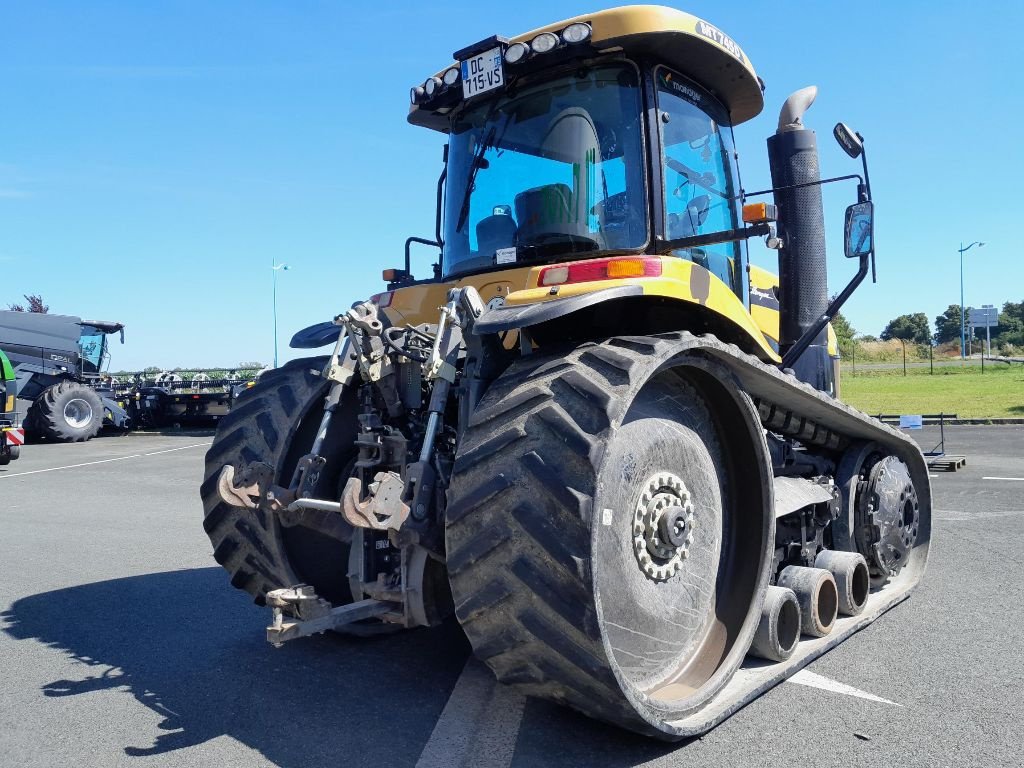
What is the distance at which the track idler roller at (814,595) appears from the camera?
4484 millimetres

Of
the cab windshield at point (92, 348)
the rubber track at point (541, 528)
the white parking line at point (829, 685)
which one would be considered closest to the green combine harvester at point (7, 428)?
the cab windshield at point (92, 348)

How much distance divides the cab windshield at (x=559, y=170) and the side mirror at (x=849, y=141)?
4.49 feet

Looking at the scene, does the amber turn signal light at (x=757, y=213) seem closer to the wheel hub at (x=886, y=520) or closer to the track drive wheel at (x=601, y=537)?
the track drive wheel at (x=601, y=537)

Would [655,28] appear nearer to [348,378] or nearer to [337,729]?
[348,378]

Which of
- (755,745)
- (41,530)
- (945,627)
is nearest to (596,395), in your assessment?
(755,745)

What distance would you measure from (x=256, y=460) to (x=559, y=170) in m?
2.15

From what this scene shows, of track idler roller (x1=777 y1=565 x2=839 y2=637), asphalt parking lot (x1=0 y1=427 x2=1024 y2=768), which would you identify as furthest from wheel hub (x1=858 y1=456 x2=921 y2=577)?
track idler roller (x1=777 y1=565 x2=839 y2=637)

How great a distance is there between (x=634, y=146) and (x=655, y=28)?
55 cm

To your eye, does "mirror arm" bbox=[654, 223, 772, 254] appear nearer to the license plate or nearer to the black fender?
the license plate

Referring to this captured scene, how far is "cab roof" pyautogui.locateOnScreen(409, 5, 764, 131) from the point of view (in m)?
3.93

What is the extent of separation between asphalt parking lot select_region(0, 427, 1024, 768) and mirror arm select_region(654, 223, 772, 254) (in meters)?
2.16

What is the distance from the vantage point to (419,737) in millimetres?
3379

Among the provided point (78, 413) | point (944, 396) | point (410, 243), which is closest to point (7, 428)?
point (78, 413)

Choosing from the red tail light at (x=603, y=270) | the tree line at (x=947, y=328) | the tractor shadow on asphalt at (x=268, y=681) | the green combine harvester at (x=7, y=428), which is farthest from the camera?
the tree line at (x=947, y=328)
